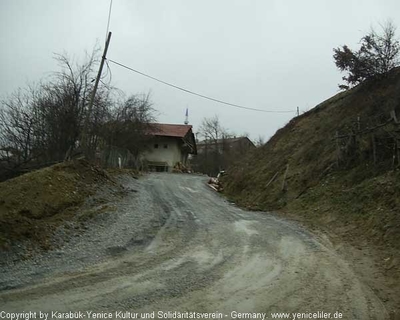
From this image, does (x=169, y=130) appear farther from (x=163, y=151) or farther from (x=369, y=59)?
(x=369, y=59)

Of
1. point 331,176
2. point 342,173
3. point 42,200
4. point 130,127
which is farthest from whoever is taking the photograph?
point 130,127

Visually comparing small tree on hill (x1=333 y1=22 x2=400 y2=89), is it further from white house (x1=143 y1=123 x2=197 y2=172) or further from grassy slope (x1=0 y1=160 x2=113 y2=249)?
white house (x1=143 y1=123 x2=197 y2=172)

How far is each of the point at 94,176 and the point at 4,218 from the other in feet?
22.3

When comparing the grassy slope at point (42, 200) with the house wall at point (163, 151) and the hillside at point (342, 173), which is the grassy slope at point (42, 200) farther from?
the house wall at point (163, 151)

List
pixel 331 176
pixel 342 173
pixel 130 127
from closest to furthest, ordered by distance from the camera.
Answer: pixel 342 173
pixel 331 176
pixel 130 127

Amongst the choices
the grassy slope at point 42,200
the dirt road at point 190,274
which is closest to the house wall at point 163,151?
the grassy slope at point 42,200

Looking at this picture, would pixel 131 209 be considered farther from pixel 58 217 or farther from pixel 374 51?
pixel 374 51

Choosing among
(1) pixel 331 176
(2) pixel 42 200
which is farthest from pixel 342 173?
(2) pixel 42 200

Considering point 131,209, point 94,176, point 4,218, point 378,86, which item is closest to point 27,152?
point 94,176

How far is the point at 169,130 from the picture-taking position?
5103 centimetres

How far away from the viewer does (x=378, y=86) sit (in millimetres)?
20406

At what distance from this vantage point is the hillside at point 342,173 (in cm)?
1061

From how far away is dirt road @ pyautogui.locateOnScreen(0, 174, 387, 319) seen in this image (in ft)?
19.6

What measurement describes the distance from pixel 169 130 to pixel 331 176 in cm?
3659
